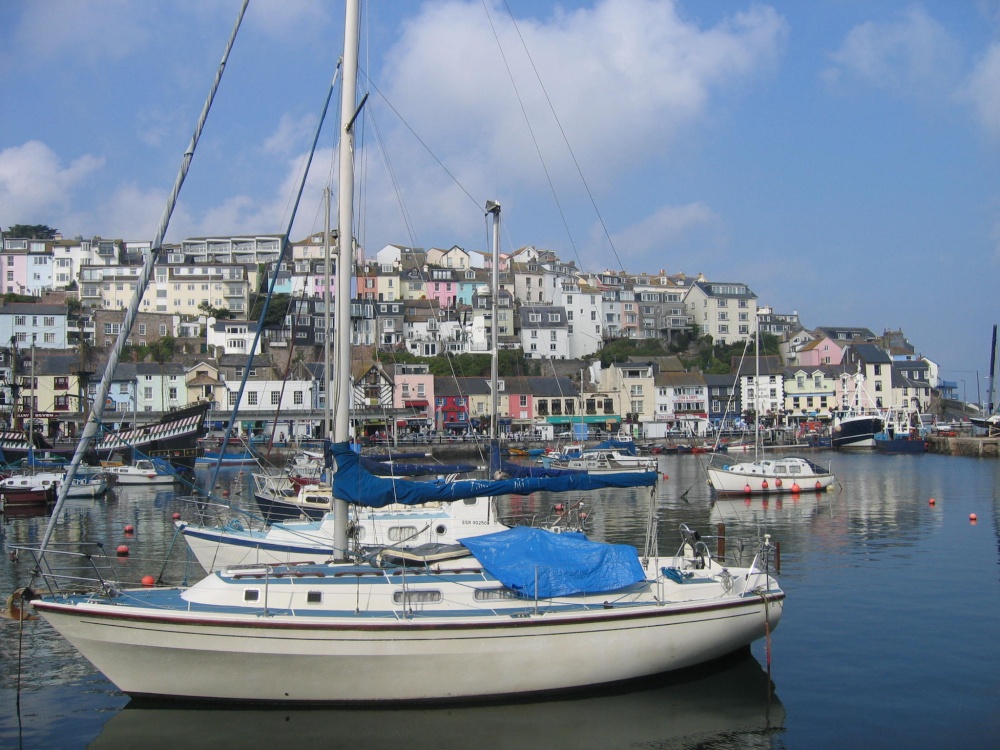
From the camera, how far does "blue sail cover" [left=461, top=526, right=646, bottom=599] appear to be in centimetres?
1513

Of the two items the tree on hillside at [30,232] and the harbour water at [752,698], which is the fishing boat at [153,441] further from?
the tree on hillside at [30,232]

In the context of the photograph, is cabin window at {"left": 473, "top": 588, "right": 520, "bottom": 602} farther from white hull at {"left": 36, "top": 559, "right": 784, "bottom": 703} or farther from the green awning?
the green awning

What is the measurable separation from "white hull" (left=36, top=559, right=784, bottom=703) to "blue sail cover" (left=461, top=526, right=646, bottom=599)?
334 mm

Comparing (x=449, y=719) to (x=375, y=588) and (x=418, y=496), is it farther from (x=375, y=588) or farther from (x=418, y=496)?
(x=418, y=496)

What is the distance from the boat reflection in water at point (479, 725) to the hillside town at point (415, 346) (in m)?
63.0

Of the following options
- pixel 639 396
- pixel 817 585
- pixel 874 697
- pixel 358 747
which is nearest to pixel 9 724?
pixel 358 747

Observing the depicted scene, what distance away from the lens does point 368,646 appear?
1379 centimetres

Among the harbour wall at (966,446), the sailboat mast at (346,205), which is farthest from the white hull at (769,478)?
the harbour wall at (966,446)

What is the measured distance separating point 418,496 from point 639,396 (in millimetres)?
88985

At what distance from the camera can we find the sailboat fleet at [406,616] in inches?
543

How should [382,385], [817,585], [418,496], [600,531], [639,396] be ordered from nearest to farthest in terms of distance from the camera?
[418,496] < [817,585] < [600,531] < [382,385] < [639,396]

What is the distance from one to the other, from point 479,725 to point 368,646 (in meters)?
2.25

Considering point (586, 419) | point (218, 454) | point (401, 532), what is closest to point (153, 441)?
point (218, 454)

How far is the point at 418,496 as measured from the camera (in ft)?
53.2
